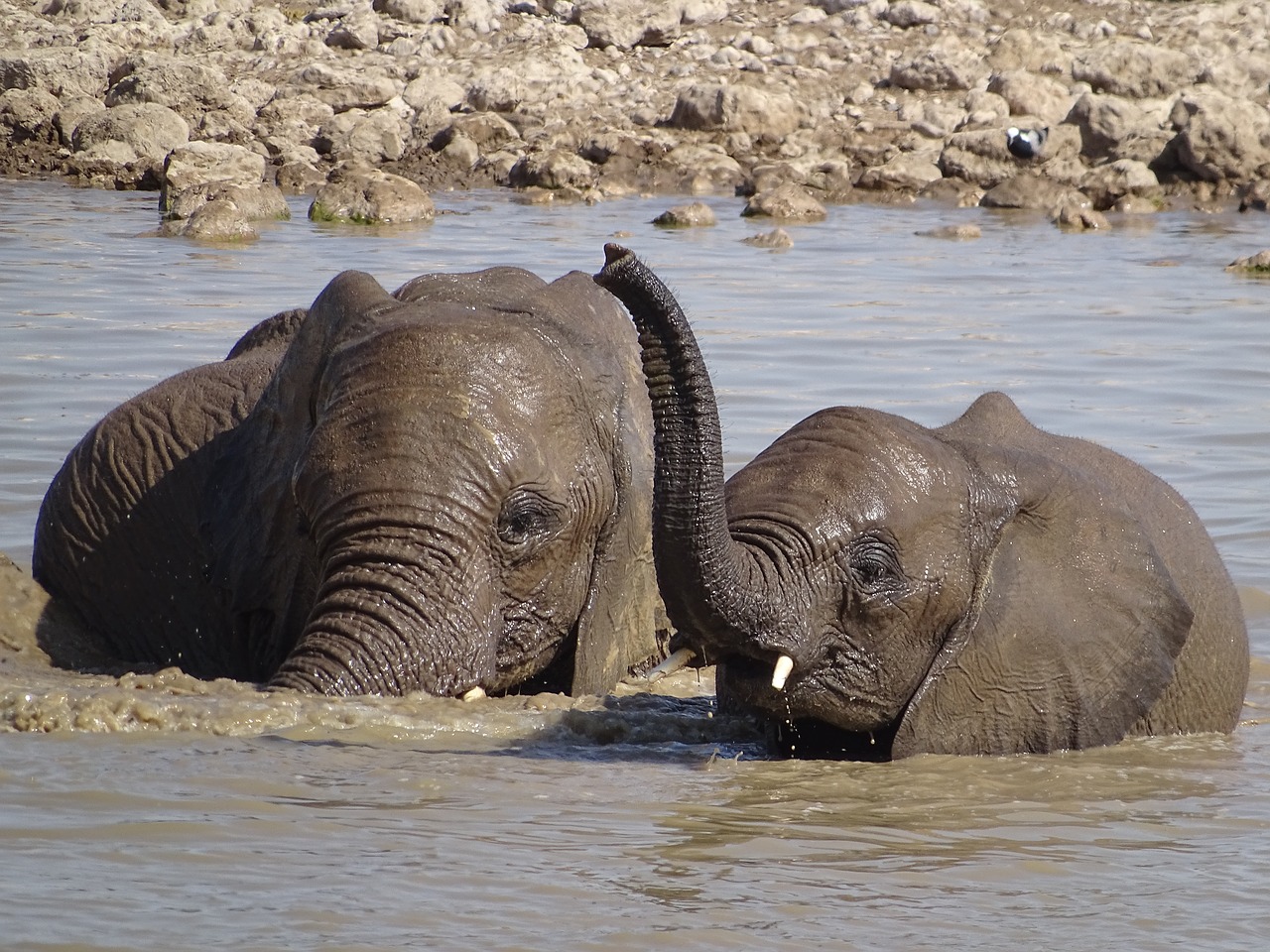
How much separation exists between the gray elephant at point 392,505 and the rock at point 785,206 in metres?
19.6

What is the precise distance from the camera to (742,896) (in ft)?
15.2

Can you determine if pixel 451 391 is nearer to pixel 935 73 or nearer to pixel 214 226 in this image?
pixel 214 226

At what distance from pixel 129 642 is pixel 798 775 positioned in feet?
9.67

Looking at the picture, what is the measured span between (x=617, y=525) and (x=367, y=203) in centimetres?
1849

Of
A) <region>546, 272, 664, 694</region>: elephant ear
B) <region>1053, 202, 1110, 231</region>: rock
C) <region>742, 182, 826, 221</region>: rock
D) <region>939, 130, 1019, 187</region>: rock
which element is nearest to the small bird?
<region>939, 130, 1019, 187</region>: rock

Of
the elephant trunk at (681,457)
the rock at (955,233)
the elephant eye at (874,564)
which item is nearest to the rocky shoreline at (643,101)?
the rock at (955,233)

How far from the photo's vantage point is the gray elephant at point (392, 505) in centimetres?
605

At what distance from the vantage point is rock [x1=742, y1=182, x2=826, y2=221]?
27094 millimetres

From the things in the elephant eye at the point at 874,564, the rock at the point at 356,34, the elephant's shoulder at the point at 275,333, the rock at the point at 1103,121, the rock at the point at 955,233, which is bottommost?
the rock at the point at 955,233

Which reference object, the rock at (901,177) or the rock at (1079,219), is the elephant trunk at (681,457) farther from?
the rock at (901,177)

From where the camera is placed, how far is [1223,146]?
29406 mm

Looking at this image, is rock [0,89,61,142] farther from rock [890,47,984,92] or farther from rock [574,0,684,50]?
rock [890,47,984,92]

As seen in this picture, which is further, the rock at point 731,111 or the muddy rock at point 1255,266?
the rock at point 731,111

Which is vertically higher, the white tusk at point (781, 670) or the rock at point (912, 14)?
the rock at point (912, 14)
